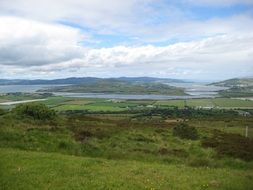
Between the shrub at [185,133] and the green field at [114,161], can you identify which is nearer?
the green field at [114,161]

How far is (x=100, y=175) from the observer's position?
17.7 meters

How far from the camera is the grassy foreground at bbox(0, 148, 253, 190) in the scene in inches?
619

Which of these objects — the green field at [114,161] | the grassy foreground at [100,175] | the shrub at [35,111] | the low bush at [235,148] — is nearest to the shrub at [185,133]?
the green field at [114,161]

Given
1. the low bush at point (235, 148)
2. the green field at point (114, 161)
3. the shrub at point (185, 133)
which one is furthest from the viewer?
the shrub at point (185, 133)

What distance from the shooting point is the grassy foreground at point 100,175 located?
619 inches

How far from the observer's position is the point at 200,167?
2241 cm

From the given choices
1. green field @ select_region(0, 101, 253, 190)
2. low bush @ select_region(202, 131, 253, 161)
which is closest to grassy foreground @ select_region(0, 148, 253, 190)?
green field @ select_region(0, 101, 253, 190)

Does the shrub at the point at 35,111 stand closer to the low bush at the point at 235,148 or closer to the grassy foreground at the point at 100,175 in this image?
the low bush at the point at 235,148

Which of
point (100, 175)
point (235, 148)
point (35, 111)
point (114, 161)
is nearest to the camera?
point (100, 175)

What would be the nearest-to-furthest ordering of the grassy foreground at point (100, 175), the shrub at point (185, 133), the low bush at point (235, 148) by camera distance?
the grassy foreground at point (100, 175) < the low bush at point (235, 148) < the shrub at point (185, 133)

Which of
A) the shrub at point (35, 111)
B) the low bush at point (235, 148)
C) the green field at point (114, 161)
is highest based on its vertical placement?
the shrub at point (35, 111)

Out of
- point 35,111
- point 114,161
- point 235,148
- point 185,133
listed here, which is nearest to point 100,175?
point 114,161

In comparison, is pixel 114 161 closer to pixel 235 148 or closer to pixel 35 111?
pixel 235 148

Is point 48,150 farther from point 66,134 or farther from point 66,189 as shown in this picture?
point 66,189
